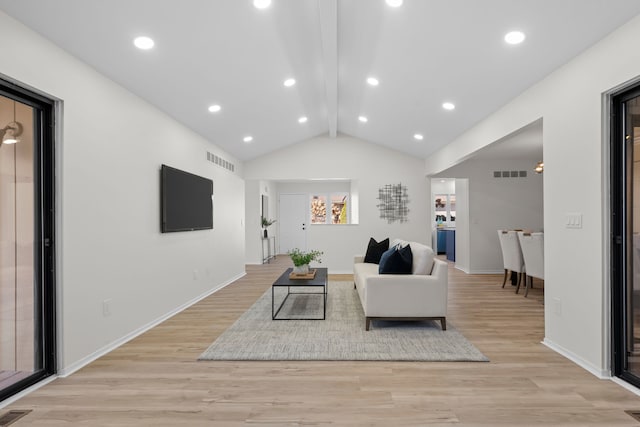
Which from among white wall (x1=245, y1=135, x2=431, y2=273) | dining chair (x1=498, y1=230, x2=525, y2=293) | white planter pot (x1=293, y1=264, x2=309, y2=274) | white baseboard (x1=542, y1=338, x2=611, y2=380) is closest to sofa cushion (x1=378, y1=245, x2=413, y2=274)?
white planter pot (x1=293, y1=264, x2=309, y2=274)

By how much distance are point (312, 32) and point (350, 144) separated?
181 inches

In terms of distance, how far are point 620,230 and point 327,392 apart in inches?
88.7

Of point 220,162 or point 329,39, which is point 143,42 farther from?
point 220,162

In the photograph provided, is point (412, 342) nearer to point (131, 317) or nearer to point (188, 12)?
point (131, 317)

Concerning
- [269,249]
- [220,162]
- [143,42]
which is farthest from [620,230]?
[269,249]

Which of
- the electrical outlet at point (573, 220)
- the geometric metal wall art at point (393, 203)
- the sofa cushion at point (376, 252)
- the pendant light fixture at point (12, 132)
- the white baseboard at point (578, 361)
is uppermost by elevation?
the pendant light fixture at point (12, 132)

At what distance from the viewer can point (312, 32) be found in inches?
138

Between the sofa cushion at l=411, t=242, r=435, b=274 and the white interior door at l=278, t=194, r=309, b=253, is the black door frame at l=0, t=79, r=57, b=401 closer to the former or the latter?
the sofa cushion at l=411, t=242, r=435, b=274

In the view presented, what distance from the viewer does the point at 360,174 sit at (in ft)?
26.4

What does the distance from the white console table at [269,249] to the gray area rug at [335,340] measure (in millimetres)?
5118

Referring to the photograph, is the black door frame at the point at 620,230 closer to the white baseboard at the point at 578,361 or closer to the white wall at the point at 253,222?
the white baseboard at the point at 578,361

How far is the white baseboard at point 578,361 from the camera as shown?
2639mm

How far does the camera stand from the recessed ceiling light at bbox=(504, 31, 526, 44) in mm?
2812

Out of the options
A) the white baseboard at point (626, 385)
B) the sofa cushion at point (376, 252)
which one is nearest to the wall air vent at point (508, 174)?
the sofa cushion at point (376, 252)
